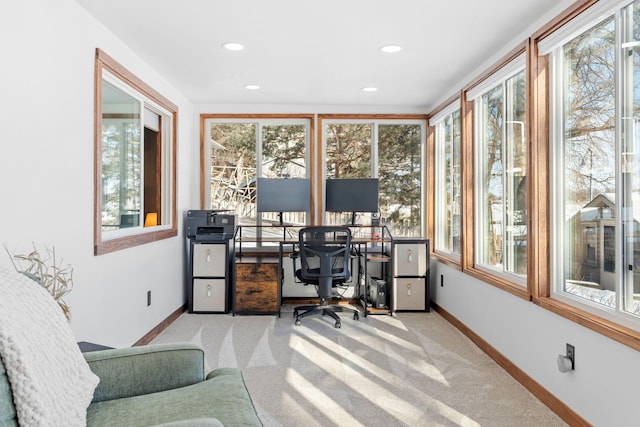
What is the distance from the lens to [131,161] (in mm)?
3615

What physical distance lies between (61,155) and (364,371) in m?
2.32

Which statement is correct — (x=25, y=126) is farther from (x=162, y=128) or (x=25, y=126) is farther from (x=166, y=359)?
(x=162, y=128)

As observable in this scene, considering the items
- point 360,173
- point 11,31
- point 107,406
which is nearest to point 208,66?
point 11,31

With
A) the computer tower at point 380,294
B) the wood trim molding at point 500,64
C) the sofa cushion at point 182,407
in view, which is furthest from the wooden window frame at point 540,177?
the computer tower at point 380,294

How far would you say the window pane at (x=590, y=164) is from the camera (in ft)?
7.51

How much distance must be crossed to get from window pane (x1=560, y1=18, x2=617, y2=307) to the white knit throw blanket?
237 centimetres

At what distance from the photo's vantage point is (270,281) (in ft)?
15.4

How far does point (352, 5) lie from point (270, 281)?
2.90 meters

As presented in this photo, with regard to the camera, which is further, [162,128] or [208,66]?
[162,128]

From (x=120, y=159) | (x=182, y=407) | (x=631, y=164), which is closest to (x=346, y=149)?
(x=120, y=159)

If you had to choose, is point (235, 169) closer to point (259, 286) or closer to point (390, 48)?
point (259, 286)

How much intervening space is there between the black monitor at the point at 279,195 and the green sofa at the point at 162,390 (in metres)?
3.27

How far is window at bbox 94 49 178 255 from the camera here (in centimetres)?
301

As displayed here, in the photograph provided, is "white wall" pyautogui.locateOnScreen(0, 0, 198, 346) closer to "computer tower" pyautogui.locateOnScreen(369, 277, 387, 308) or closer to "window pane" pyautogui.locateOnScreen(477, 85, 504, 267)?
"computer tower" pyautogui.locateOnScreen(369, 277, 387, 308)
